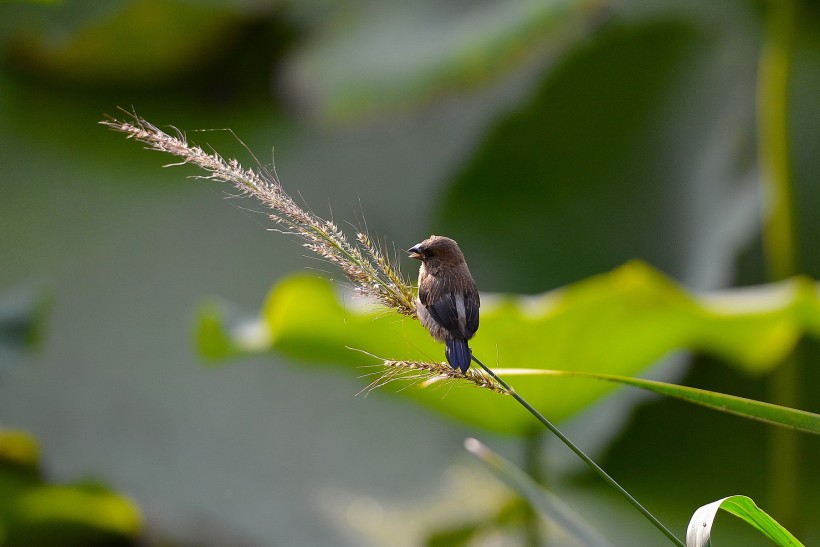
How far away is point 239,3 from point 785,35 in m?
0.86

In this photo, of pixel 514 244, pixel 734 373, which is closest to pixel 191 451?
pixel 514 244

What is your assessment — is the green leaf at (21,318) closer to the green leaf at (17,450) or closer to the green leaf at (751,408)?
the green leaf at (17,450)

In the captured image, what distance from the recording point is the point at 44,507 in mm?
1191

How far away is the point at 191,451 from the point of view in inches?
55.8

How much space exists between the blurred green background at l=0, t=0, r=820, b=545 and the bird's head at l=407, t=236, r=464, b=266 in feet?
3.32

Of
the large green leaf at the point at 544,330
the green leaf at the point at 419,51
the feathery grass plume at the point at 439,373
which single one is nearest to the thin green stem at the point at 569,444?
the feathery grass plume at the point at 439,373

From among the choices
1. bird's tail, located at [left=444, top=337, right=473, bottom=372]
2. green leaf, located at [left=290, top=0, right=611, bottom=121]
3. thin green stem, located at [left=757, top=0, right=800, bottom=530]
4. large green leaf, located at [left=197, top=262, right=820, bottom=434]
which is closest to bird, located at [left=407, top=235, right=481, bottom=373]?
bird's tail, located at [left=444, top=337, right=473, bottom=372]

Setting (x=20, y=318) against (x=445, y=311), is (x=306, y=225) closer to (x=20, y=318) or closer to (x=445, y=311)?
(x=445, y=311)

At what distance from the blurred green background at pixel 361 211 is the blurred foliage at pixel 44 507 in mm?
68

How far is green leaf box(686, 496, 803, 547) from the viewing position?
11.8 inches

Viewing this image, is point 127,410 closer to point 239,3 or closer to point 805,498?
point 239,3

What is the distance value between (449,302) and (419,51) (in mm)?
1274

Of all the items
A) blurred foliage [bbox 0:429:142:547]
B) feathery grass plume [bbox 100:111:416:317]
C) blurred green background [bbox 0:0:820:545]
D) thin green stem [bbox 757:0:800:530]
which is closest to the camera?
feathery grass plume [bbox 100:111:416:317]

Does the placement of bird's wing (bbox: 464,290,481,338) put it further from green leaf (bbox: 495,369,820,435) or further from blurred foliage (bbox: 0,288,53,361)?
blurred foliage (bbox: 0,288,53,361)
